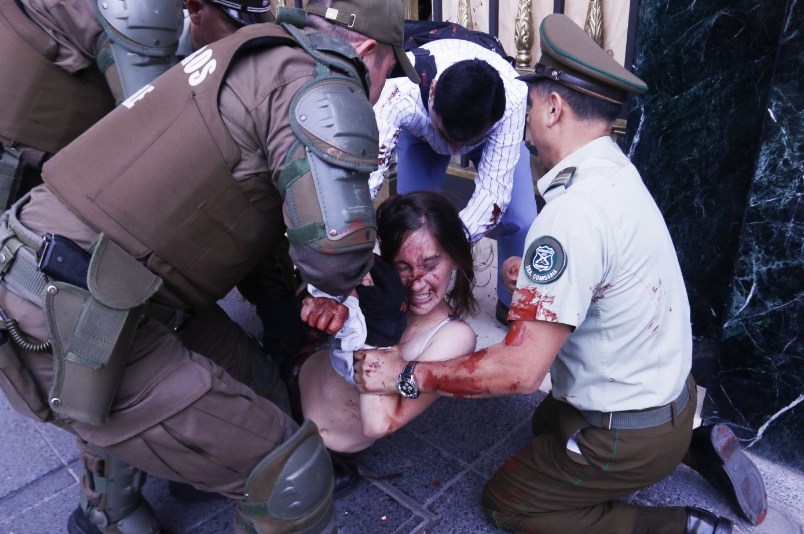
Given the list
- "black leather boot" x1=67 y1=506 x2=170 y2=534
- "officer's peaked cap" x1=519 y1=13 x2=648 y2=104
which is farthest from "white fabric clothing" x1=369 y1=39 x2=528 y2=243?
"black leather boot" x1=67 y1=506 x2=170 y2=534

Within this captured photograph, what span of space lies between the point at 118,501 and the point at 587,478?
1.56m

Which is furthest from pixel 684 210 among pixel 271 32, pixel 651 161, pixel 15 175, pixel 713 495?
pixel 15 175

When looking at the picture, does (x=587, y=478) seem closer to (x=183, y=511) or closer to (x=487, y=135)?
(x=183, y=511)

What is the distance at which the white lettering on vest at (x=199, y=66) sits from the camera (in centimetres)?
163

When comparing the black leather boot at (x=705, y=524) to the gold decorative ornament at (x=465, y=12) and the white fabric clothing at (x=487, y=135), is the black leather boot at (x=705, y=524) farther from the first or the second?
the gold decorative ornament at (x=465, y=12)

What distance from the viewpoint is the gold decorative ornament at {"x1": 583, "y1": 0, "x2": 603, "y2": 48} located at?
391 centimetres

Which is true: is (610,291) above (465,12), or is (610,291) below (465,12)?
below

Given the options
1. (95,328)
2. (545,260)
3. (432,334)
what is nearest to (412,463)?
(432,334)

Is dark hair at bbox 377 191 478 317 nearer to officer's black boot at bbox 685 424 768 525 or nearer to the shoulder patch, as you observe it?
the shoulder patch

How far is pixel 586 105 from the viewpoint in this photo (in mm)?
1944

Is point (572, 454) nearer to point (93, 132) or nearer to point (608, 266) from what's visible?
point (608, 266)

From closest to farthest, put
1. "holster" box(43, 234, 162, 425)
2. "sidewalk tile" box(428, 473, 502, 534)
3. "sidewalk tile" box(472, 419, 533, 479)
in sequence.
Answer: "holster" box(43, 234, 162, 425), "sidewalk tile" box(428, 473, 502, 534), "sidewalk tile" box(472, 419, 533, 479)

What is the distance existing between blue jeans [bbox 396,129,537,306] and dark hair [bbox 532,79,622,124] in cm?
136

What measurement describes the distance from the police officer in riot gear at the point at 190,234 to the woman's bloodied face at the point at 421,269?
632 mm
